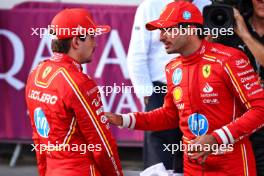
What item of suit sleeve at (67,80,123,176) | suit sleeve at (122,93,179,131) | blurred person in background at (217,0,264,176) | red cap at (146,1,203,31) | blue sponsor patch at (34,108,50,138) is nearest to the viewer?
suit sleeve at (67,80,123,176)

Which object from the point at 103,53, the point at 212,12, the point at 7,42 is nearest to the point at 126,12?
the point at 103,53

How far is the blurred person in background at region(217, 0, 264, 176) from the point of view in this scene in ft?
14.4

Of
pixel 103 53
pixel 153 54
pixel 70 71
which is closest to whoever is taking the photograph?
pixel 70 71

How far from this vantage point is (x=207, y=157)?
4.11m

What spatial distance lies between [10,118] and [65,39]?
3.88 m

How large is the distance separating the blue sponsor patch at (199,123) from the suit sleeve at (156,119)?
35cm

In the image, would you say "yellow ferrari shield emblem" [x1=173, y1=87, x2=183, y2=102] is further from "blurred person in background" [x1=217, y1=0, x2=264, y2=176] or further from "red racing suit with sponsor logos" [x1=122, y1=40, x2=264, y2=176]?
"blurred person in background" [x1=217, y1=0, x2=264, y2=176]

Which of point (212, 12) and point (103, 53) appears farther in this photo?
point (103, 53)

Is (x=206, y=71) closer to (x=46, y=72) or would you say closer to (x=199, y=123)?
(x=199, y=123)

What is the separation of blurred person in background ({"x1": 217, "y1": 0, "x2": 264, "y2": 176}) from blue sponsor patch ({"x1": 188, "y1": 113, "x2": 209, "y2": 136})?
431 mm

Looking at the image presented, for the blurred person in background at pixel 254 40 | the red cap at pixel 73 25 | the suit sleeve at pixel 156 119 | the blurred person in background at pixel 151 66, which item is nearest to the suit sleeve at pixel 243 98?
the blurred person in background at pixel 254 40

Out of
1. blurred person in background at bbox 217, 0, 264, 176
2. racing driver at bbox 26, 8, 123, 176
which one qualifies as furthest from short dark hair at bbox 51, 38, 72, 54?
blurred person in background at bbox 217, 0, 264, 176

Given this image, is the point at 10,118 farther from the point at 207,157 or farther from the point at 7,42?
the point at 207,157

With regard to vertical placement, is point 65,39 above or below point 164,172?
above
